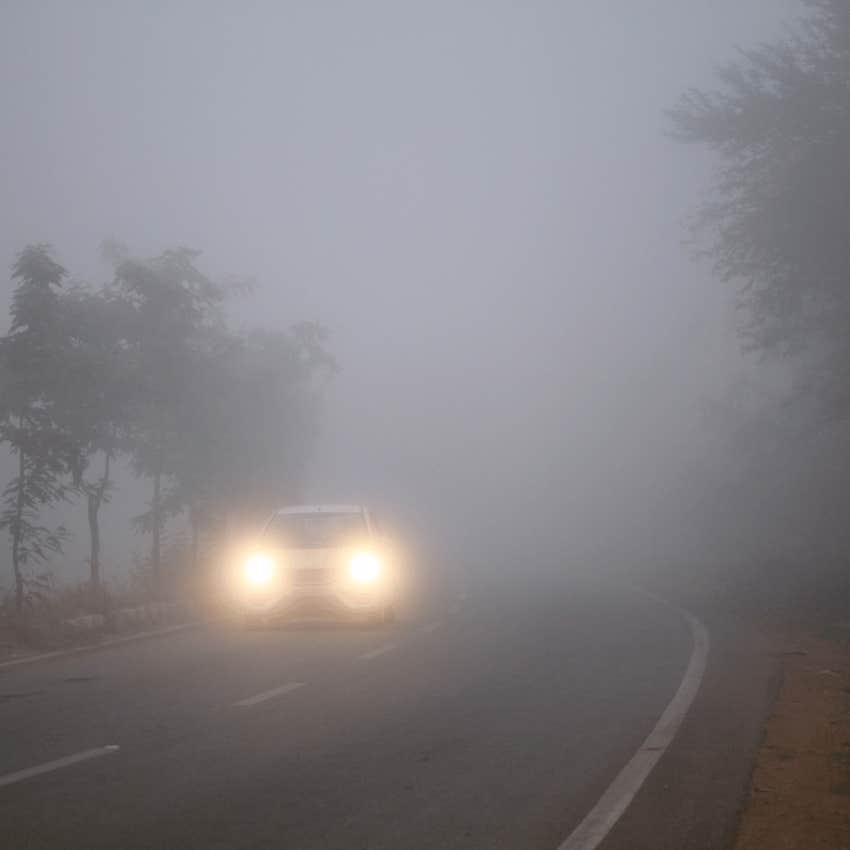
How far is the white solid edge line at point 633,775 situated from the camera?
5.64 m

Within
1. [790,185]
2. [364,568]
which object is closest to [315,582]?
[364,568]

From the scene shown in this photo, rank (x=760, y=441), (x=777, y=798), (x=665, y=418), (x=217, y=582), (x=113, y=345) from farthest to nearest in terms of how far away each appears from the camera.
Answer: (x=665, y=418), (x=760, y=441), (x=217, y=582), (x=113, y=345), (x=777, y=798)

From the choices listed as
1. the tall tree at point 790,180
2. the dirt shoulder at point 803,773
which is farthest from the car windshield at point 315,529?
the tall tree at point 790,180

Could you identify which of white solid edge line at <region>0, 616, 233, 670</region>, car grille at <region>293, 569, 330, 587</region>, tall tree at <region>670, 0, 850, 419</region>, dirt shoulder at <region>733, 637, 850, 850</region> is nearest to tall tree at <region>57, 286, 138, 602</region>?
white solid edge line at <region>0, 616, 233, 670</region>

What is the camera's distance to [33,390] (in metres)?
17.5

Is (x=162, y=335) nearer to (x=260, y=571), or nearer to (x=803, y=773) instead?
(x=260, y=571)

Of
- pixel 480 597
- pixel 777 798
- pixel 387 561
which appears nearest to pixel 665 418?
pixel 480 597

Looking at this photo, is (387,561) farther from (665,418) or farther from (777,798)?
(665,418)

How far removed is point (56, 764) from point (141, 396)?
14.6 metres

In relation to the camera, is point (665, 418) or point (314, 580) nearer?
point (314, 580)

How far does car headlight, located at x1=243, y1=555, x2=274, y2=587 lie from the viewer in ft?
A: 53.6

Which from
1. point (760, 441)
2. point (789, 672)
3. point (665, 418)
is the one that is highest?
point (665, 418)

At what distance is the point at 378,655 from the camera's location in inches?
542

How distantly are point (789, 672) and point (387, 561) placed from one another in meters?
6.90
